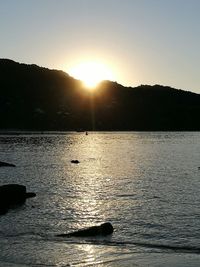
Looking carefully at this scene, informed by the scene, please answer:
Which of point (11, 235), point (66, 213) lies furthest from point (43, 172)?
point (11, 235)

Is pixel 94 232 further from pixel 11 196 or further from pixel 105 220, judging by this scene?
pixel 11 196

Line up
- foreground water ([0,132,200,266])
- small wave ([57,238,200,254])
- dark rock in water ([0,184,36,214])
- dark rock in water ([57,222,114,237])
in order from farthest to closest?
dark rock in water ([0,184,36,214]) → dark rock in water ([57,222,114,237]) → small wave ([57,238,200,254]) → foreground water ([0,132,200,266])

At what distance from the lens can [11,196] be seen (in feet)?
143

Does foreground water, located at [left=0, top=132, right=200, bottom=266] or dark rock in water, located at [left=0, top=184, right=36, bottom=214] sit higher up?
dark rock in water, located at [left=0, top=184, right=36, bottom=214]

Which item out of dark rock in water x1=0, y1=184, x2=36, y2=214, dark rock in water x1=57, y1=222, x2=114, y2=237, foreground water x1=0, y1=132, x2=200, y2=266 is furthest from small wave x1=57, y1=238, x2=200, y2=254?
dark rock in water x1=0, y1=184, x2=36, y2=214

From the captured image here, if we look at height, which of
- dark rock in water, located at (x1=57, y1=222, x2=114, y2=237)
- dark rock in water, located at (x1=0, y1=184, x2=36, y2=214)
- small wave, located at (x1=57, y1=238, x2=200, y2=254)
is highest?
dark rock in water, located at (x1=0, y1=184, x2=36, y2=214)

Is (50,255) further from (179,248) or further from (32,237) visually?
(179,248)

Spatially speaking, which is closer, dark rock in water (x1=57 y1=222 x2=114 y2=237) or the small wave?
the small wave

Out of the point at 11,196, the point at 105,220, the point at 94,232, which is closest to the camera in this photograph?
the point at 94,232

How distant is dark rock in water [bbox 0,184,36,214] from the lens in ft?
137

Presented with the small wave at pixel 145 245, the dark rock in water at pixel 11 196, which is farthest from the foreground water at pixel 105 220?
the dark rock in water at pixel 11 196

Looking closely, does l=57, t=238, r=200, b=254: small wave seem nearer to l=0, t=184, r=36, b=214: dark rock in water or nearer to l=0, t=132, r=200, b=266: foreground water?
l=0, t=132, r=200, b=266: foreground water

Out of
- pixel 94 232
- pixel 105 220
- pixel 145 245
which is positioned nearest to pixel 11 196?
pixel 105 220

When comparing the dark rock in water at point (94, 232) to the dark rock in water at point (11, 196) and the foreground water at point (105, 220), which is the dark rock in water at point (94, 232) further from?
the dark rock in water at point (11, 196)
